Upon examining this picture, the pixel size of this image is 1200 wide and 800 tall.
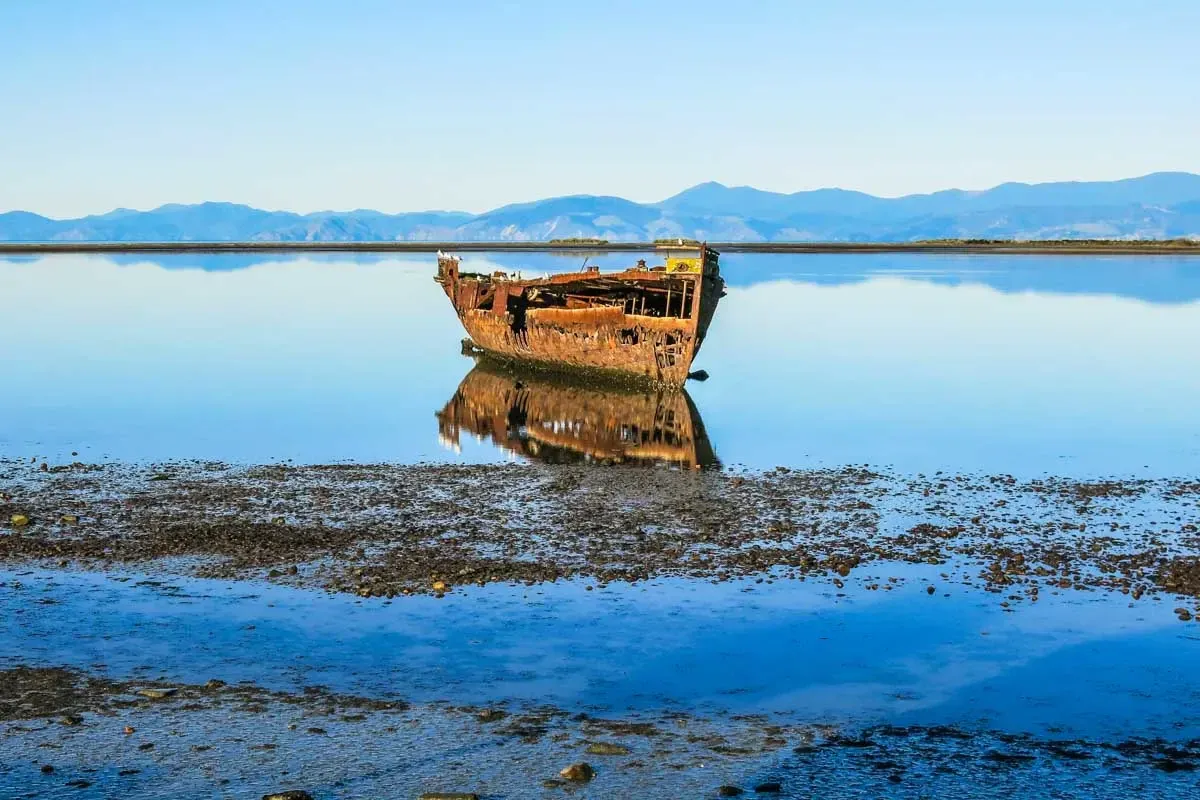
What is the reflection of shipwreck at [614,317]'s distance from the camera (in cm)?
4072

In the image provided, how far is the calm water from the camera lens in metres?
30.4

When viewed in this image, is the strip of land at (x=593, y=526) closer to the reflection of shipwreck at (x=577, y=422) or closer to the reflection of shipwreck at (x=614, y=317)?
the reflection of shipwreck at (x=577, y=422)

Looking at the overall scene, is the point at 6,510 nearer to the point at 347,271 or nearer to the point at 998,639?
the point at 998,639

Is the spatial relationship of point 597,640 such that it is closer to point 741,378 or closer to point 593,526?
point 593,526

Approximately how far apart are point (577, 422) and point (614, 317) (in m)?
8.21

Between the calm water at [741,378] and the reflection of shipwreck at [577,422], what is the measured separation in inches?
30.4

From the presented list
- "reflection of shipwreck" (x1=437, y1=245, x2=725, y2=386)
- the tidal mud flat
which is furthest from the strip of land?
"reflection of shipwreck" (x1=437, y1=245, x2=725, y2=386)

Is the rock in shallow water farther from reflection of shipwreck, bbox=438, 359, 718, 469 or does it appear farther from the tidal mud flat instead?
reflection of shipwreck, bbox=438, 359, 718, 469

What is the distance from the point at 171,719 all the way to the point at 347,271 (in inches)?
5515

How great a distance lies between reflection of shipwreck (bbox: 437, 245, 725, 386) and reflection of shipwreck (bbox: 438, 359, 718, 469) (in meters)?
1.02

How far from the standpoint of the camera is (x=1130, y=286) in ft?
344

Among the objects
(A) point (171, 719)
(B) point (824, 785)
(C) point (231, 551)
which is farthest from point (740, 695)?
(C) point (231, 551)

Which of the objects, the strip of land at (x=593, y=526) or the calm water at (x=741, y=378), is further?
the calm water at (x=741, y=378)

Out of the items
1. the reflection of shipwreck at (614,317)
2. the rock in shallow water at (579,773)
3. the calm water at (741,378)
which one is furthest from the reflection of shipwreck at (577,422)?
the rock in shallow water at (579,773)
